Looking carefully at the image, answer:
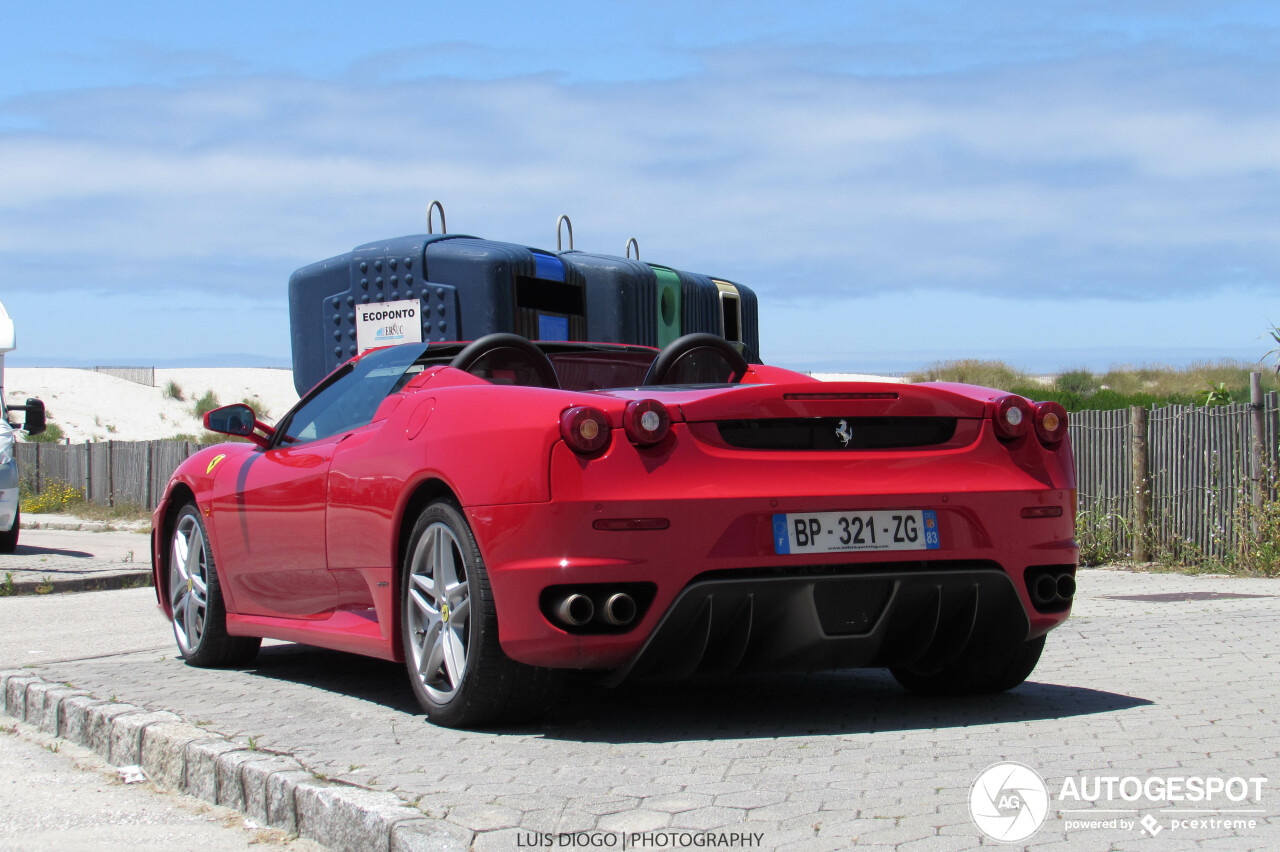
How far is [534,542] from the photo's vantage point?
4.52 m

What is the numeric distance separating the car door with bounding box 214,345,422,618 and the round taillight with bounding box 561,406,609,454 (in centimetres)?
151

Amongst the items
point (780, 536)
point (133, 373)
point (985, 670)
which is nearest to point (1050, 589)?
point (985, 670)

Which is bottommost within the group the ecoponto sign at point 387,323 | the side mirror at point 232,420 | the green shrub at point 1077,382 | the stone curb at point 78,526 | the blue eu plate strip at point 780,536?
the stone curb at point 78,526

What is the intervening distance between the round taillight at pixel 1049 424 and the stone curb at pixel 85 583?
31.9 ft

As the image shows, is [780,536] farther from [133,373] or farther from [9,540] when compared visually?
[133,373]

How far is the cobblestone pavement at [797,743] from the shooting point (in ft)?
11.6

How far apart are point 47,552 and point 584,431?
1420 cm

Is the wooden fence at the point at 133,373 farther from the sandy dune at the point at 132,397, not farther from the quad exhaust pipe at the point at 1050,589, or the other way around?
the quad exhaust pipe at the point at 1050,589

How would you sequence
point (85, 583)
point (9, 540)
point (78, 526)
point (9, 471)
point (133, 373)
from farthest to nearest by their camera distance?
point (133, 373), point (78, 526), point (9, 540), point (9, 471), point (85, 583)

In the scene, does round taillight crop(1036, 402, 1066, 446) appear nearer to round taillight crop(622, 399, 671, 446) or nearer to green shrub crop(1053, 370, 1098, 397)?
round taillight crop(622, 399, 671, 446)

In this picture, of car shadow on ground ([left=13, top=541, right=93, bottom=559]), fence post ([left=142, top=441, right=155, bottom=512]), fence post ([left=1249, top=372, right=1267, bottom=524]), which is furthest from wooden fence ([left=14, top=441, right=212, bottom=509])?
fence post ([left=1249, top=372, right=1267, bottom=524])

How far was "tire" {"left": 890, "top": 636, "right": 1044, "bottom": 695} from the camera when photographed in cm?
534

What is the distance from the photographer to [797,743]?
4516 millimetres

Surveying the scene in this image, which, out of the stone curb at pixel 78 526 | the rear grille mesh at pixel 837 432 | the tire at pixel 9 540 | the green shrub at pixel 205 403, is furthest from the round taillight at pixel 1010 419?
the green shrub at pixel 205 403
